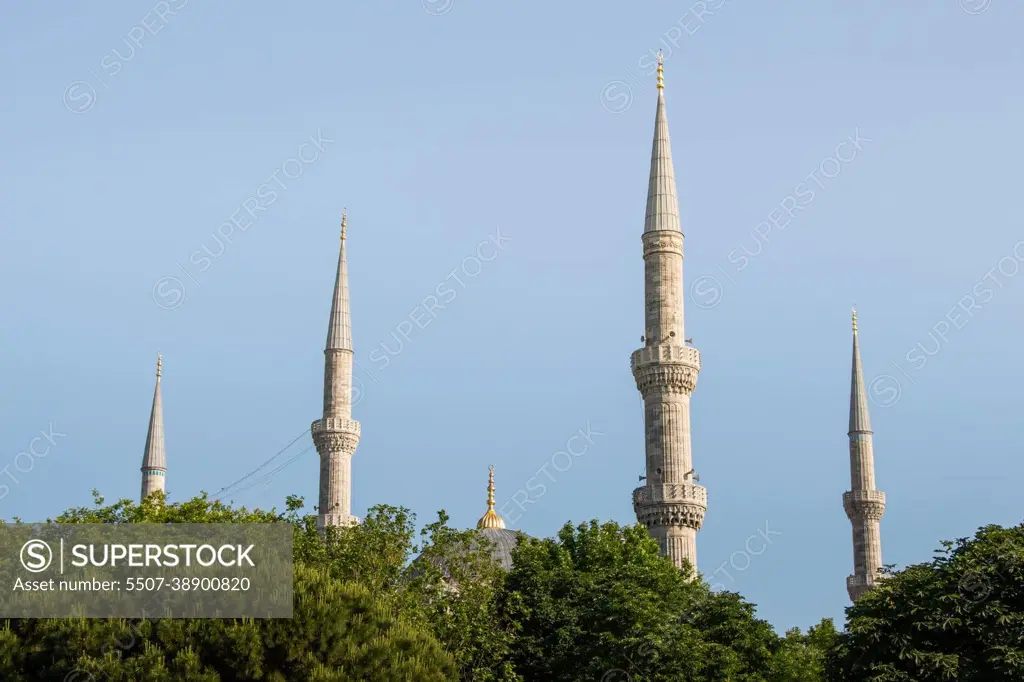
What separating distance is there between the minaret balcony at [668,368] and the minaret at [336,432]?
19427 millimetres

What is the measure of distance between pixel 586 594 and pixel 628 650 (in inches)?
150

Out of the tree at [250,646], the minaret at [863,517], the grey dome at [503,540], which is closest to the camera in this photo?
the tree at [250,646]

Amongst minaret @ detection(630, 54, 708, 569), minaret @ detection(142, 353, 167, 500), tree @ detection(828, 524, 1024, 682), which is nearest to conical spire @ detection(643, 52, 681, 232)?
minaret @ detection(630, 54, 708, 569)

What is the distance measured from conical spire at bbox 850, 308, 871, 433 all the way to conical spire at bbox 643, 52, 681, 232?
2596 centimetres

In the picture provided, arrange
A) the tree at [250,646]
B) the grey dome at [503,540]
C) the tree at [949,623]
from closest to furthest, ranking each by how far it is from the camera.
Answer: the tree at [250,646] < the tree at [949,623] < the grey dome at [503,540]

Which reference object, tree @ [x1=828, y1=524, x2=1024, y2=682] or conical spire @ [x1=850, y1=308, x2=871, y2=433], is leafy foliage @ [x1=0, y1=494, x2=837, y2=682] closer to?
tree @ [x1=828, y1=524, x2=1024, y2=682]

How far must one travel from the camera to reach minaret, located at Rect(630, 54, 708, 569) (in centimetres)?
5703

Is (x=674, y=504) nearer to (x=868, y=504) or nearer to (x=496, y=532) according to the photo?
(x=496, y=532)

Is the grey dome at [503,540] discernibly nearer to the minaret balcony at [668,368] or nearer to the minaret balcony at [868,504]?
the minaret balcony at [668,368]

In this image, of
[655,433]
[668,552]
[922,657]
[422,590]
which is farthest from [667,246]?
[922,657]

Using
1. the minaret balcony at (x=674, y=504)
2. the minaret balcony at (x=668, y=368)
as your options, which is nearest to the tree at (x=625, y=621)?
the minaret balcony at (x=674, y=504)

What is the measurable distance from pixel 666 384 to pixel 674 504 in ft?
15.8

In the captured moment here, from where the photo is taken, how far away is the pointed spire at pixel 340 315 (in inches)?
2940

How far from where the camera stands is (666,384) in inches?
2292
